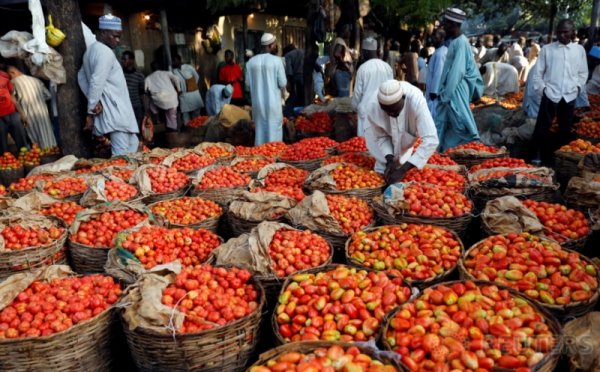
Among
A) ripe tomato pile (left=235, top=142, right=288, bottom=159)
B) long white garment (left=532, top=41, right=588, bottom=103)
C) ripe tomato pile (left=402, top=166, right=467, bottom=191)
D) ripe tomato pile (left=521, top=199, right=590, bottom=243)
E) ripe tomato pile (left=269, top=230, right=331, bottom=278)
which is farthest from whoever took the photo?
ripe tomato pile (left=235, top=142, right=288, bottom=159)

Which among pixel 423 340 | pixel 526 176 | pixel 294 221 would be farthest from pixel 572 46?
pixel 423 340

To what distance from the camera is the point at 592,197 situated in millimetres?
3750

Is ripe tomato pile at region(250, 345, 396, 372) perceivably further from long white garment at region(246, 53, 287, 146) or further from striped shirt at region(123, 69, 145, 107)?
striped shirt at region(123, 69, 145, 107)

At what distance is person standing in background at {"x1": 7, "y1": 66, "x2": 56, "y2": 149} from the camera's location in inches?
299

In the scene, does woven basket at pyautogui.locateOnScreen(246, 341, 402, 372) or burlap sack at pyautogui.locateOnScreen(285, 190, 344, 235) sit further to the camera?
burlap sack at pyautogui.locateOnScreen(285, 190, 344, 235)

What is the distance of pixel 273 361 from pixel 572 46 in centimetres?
632

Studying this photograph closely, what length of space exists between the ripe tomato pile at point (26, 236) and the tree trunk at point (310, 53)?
644cm

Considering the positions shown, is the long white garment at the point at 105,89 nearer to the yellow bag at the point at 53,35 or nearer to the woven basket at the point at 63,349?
the yellow bag at the point at 53,35

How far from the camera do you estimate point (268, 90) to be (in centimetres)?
748

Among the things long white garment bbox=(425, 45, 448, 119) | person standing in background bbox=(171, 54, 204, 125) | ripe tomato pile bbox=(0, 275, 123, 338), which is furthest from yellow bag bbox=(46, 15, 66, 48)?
long white garment bbox=(425, 45, 448, 119)

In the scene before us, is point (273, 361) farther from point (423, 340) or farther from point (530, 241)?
point (530, 241)

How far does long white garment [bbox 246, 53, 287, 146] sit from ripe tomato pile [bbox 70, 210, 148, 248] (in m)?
4.06

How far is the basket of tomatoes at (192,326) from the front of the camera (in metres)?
2.35

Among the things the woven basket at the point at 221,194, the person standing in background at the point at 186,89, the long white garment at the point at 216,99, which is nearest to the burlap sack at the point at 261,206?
the woven basket at the point at 221,194
